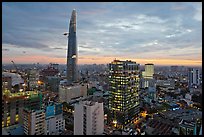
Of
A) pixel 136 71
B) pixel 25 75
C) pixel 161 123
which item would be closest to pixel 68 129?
pixel 161 123

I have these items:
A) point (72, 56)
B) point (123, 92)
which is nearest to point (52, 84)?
point (72, 56)

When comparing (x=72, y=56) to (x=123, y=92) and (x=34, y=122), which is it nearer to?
(x=123, y=92)

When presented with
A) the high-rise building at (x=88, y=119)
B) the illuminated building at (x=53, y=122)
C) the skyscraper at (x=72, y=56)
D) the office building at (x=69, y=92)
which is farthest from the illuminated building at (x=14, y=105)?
the skyscraper at (x=72, y=56)

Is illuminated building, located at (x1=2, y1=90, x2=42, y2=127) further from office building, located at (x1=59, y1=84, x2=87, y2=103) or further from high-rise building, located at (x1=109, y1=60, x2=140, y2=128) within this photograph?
office building, located at (x1=59, y1=84, x2=87, y2=103)

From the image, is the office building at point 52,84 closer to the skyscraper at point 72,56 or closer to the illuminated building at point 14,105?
the skyscraper at point 72,56

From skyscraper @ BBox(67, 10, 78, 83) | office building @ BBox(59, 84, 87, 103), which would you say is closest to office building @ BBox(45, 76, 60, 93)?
office building @ BBox(59, 84, 87, 103)

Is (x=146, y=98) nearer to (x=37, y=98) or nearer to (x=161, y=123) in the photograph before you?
(x=161, y=123)
